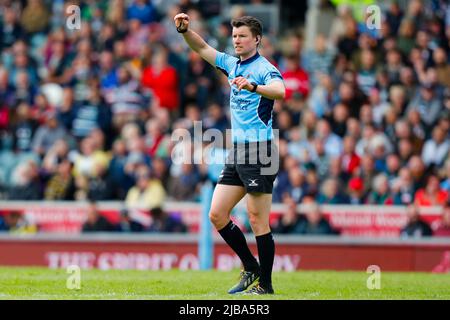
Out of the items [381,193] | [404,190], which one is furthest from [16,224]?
[404,190]

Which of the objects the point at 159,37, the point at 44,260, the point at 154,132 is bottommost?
the point at 44,260

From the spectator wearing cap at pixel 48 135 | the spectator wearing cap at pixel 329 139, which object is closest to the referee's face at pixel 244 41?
the spectator wearing cap at pixel 329 139

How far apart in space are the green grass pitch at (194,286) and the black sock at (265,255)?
183 millimetres

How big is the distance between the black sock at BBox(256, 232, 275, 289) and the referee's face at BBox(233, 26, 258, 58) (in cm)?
173

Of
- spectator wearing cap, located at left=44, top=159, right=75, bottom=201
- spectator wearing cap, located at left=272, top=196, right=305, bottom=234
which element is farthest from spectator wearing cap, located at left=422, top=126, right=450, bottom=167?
spectator wearing cap, located at left=44, top=159, right=75, bottom=201

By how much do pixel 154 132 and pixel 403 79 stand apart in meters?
4.45

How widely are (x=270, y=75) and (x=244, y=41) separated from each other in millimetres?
462

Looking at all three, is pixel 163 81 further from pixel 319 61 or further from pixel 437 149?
pixel 437 149

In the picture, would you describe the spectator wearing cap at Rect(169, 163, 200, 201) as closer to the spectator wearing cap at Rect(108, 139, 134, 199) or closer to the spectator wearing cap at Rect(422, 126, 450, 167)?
the spectator wearing cap at Rect(108, 139, 134, 199)

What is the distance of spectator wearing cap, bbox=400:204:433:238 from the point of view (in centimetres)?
1745

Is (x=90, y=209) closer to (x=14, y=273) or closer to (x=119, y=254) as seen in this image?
(x=119, y=254)

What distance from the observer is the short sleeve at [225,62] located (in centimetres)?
1102

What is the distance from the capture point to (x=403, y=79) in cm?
1966
